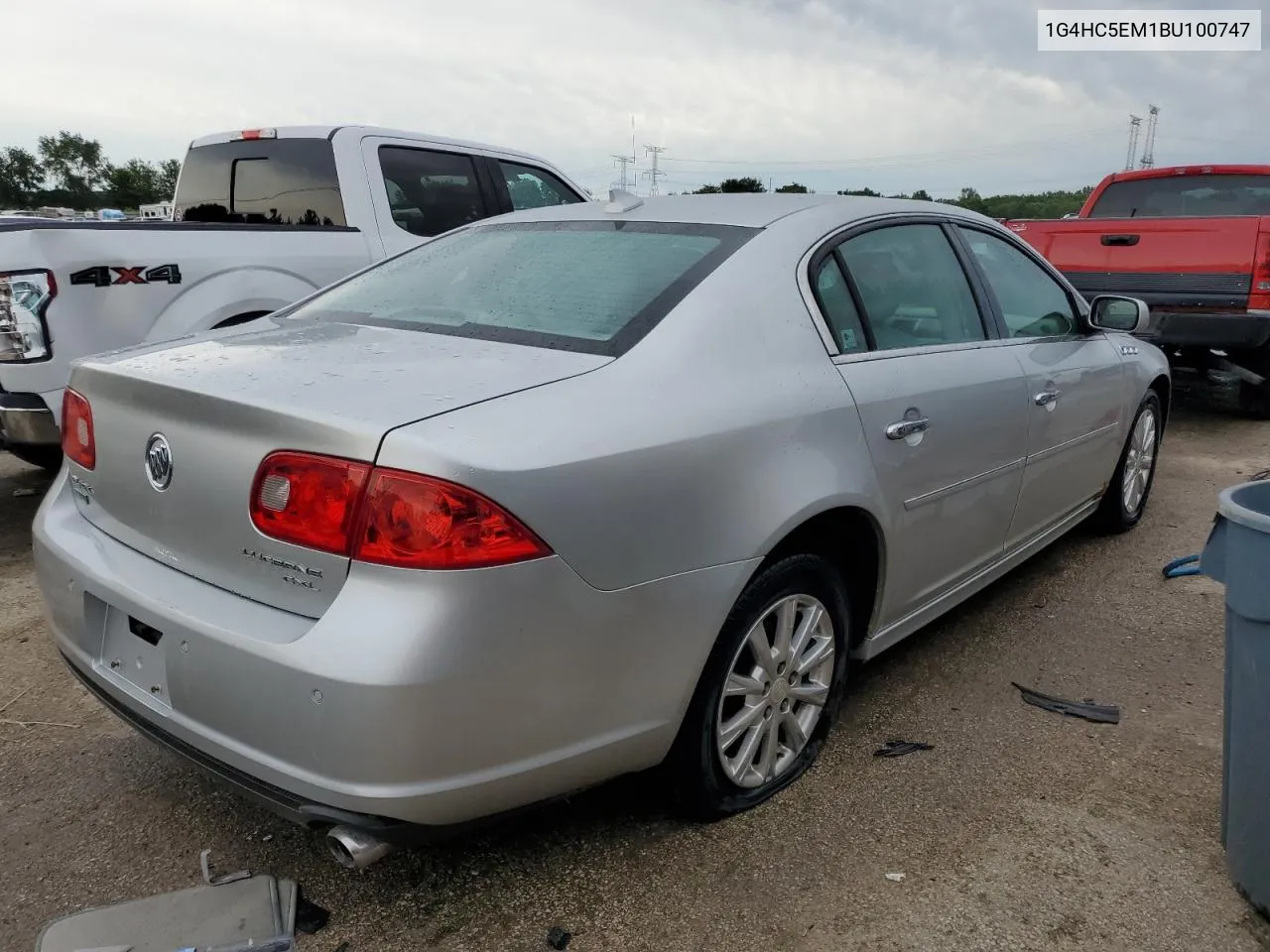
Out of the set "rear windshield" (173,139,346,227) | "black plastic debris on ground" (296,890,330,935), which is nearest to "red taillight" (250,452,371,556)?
"black plastic debris on ground" (296,890,330,935)

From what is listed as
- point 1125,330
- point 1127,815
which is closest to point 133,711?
point 1127,815

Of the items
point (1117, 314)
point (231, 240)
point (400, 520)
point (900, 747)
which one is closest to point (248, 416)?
point (400, 520)

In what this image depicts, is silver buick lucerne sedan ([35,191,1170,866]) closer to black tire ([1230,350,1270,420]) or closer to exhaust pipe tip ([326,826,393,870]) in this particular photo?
exhaust pipe tip ([326,826,393,870])

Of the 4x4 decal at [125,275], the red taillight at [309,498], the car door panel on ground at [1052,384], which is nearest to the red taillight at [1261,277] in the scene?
the car door panel on ground at [1052,384]

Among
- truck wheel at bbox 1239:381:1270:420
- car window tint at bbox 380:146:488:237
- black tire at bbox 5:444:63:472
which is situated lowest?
truck wheel at bbox 1239:381:1270:420

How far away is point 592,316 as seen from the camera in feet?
7.80

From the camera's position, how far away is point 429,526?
1.75m

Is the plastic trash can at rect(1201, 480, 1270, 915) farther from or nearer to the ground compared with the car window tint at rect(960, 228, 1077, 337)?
nearer to the ground

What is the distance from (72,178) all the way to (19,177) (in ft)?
13.4

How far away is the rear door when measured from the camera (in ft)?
18.0

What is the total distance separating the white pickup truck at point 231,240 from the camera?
13.1ft

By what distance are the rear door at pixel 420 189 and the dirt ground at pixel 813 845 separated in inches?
121

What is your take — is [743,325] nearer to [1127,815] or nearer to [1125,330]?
[1127,815]

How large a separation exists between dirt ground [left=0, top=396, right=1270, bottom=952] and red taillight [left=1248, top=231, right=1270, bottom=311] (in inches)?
172
